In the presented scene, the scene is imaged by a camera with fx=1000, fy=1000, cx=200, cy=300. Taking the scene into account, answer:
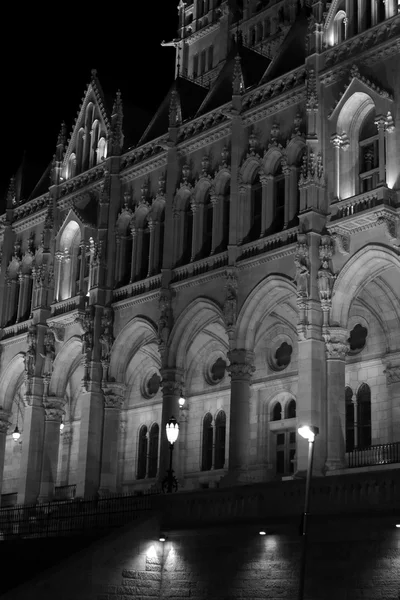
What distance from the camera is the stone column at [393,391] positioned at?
38.8 m

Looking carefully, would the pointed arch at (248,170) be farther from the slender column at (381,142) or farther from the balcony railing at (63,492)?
the balcony railing at (63,492)

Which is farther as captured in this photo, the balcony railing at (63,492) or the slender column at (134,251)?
the balcony railing at (63,492)

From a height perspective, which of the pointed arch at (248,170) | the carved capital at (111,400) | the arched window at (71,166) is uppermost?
the arched window at (71,166)

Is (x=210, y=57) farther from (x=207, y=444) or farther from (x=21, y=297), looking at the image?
(x=207, y=444)

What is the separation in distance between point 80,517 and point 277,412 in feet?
35.8

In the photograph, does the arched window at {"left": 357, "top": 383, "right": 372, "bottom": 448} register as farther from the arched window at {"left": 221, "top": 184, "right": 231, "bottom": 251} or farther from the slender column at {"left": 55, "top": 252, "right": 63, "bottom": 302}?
the slender column at {"left": 55, "top": 252, "right": 63, "bottom": 302}

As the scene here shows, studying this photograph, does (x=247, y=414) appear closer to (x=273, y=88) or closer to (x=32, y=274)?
(x=273, y=88)

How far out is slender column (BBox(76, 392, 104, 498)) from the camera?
45.2 metres

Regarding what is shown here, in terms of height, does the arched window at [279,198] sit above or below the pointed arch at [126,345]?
above

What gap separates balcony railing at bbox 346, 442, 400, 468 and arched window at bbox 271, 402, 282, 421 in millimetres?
5465

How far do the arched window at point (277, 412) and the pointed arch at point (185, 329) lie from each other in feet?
15.1

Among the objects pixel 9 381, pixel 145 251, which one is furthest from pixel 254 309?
pixel 9 381

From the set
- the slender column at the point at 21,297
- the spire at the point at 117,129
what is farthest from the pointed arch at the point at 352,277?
the slender column at the point at 21,297

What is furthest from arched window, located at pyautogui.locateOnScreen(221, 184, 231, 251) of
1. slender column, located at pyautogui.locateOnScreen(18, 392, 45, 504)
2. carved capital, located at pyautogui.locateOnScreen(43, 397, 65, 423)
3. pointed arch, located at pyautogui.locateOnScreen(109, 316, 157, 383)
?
slender column, located at pyautogui.locateOnScreen(18, 392, 45, 504)
